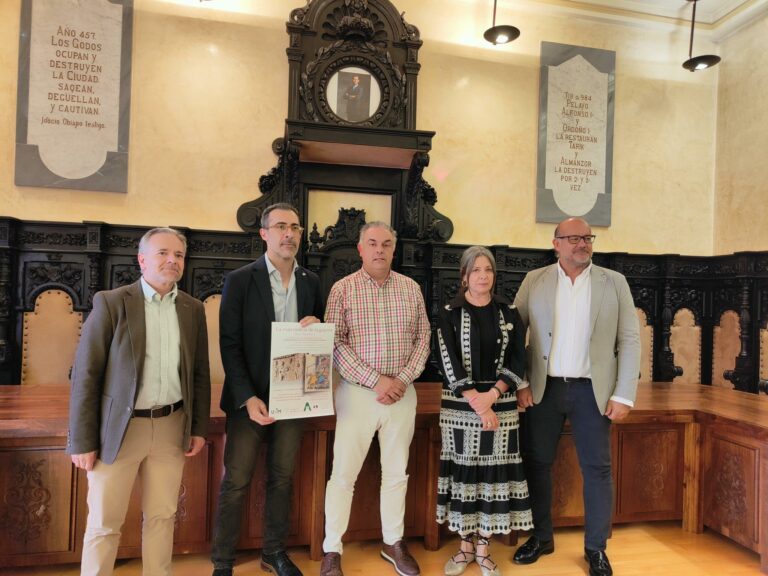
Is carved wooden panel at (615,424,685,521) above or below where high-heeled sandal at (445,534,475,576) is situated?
above

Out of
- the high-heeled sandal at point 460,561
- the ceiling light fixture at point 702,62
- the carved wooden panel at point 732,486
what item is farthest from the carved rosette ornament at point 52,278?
the ceiling light fixture at point 702,62

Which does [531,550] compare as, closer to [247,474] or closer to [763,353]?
[247,474]

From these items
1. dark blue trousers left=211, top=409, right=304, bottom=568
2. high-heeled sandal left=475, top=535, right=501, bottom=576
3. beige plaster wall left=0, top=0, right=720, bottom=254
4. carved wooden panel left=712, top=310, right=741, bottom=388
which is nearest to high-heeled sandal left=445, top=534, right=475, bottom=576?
high-heeled sandal left=475, top=535, right=501, bottom=576

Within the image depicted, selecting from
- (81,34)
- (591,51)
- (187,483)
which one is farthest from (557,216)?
(81,34)

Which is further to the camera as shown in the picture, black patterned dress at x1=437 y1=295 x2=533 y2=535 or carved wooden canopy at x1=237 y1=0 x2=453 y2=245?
carved wooden canopy at x1=237 y1=0 x2=453 y2=245

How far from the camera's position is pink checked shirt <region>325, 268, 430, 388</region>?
6.58ft

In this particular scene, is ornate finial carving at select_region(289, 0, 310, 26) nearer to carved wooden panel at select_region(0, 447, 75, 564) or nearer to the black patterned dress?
the black patterned dress

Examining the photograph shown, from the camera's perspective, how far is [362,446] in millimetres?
2039

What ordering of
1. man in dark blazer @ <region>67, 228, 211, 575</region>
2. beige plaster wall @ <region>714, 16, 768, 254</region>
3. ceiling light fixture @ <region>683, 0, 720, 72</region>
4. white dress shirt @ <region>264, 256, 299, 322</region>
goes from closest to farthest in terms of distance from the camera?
man in dark blazer @ <region>67, 228, 211, 575</region> → white dress shirt @ <region>264, 256, 299, 322</region> → ceiling light fixture @ <region>683, 0, 720, 72</region> → beige plaster wall @ <region>714, 16, 768, 254</region>

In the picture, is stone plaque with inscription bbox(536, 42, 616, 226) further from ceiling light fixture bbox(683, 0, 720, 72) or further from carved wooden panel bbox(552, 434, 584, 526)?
carved wooden panel bbox(552, 434, 584, 526)

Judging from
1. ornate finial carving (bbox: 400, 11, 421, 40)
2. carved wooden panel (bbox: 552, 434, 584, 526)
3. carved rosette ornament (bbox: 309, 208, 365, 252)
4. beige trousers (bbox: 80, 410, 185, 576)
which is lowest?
carved wooden panel (bbox: 552, 434, 584, 526)

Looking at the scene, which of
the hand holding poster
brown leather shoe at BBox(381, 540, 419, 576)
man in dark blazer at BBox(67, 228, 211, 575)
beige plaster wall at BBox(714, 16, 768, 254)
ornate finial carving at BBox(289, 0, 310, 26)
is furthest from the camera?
beige plaster wall at BBox(714, 16, 768, 254)

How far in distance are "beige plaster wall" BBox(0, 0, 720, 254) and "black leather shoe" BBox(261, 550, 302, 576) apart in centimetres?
243

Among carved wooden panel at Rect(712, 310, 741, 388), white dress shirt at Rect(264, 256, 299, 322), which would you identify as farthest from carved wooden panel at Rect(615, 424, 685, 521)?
white dress shirt at Rect(264, 256, 299, 322)
